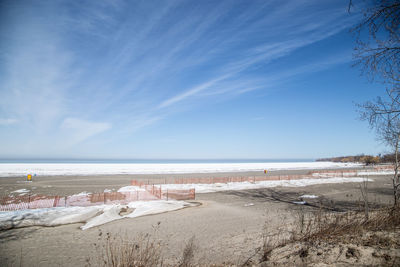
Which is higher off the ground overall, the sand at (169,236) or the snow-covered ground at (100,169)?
the sand at (169,236)

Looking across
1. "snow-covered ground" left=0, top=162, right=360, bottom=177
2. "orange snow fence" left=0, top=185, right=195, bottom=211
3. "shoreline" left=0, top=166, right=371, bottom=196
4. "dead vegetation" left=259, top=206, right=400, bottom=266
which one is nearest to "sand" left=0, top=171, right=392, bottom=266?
"dead vegetation" left=259, top=206, right=400, bottom=266

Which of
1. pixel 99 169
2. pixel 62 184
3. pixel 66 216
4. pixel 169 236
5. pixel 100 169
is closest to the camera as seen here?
pixel 169 236

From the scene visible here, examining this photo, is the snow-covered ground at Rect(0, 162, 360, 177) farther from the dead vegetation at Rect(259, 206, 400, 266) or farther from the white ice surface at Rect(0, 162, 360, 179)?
the dead vegetation at Rect(259, 206, 400, 266)

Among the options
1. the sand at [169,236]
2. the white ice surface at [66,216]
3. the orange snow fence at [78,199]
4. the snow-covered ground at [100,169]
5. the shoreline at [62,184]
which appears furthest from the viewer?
the snow-covered ground at [100,169]

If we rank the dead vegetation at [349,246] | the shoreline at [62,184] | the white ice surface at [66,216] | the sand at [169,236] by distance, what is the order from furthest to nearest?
the shoreline at [62,184] → the white ice surface at [66,216] → the sand at [169,236] → the dead vegetation at [349,246]

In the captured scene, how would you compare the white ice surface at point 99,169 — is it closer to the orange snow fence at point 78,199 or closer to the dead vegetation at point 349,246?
the orange snow fence at point 78,199

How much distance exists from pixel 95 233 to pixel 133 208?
4.82 m

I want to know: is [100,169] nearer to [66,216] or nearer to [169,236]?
[66,216]

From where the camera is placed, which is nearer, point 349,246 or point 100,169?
point 349,246

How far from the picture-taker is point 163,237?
909 centimetres

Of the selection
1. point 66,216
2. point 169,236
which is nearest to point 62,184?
point 66,216

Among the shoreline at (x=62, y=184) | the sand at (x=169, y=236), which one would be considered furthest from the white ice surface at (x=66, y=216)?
the shoreline at (x=62, y=184)

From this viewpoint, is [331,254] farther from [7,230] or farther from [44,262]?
[7,230]

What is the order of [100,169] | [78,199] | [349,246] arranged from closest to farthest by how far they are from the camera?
[349,246] → [78,199] → [100,169]
